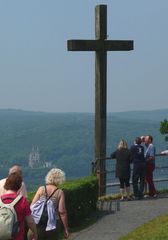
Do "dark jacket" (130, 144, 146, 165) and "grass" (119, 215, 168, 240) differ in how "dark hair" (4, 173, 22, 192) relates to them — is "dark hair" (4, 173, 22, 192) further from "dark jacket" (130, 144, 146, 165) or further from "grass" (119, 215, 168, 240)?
"dark jacket" (130, 144, 146, 165)

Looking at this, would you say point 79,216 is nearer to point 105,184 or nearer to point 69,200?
point 69,200

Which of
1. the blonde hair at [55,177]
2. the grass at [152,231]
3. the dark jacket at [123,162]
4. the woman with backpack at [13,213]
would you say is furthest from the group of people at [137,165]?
the woman with backpack at [13,213]

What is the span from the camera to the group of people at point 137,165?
20438 mm

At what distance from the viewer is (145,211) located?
723 inches

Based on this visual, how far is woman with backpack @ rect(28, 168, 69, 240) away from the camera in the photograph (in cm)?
1095

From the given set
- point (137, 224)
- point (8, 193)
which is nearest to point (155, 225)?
point (137, 224)

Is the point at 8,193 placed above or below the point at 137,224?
above

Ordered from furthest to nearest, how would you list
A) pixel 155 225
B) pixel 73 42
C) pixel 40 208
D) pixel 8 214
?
pixel 73 42, pixel 155 225, pixel 40 208, pixel 8 214

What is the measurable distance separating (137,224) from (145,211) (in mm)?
1896

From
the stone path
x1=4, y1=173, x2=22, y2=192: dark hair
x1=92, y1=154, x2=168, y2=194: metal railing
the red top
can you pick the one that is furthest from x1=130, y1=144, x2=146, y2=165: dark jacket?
the red top

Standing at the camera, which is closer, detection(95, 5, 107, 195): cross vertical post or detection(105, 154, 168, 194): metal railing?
detection(95, 5, 107, 195): cross vertical post

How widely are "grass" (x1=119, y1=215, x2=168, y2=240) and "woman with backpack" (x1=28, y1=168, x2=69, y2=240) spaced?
2.80 m

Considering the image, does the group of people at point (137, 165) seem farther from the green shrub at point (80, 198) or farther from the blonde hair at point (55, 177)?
the blonde hair at point (55, 177)

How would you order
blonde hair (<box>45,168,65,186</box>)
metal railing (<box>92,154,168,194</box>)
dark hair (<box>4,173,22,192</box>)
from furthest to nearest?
metal railing (<box>92,154,168,194</box>) < blonde hair (<box>45,168,65,186</box>) < dark hair (<box>4,173,22,192</box>)
